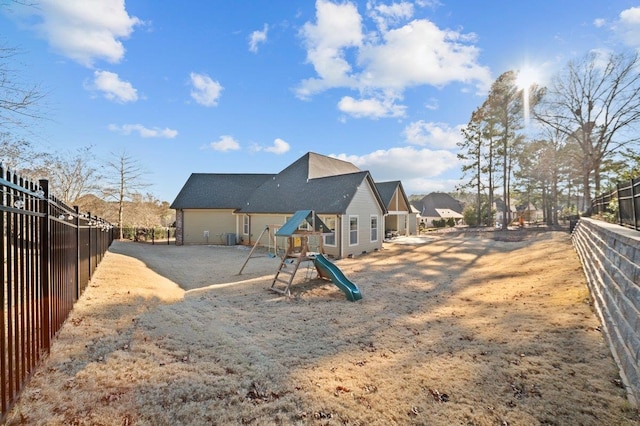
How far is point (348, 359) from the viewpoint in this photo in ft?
15.0

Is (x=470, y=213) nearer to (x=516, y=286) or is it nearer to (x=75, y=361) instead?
(x=516, y=286)

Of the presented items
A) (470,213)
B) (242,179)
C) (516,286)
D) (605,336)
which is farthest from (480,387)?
(470,213)

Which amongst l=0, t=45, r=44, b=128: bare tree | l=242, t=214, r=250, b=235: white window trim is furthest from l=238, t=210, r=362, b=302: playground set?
l=242, t=214, r=250, b=235: white window trim

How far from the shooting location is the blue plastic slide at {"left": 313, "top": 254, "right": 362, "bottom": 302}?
814cm

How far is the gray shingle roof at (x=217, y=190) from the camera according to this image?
23.2m

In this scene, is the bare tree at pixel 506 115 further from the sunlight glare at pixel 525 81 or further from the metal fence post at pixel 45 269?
the metal fence post at pixel 45 269

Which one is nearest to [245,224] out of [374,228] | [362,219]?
[362,219]

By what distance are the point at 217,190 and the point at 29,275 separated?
2237cm

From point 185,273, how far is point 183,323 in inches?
269

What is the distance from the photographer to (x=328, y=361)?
176 inches

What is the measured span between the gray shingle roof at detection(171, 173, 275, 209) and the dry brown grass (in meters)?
15.2

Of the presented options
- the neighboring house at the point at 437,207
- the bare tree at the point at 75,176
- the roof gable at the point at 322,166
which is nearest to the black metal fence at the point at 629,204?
the roof gable at the point at 322,166

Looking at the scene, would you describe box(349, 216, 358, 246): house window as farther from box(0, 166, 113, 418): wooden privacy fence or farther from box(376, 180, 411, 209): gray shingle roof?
box(0, 166, 113, 418): wooden privacy fence

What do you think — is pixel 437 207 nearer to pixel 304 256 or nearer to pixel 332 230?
pixel 332 230
